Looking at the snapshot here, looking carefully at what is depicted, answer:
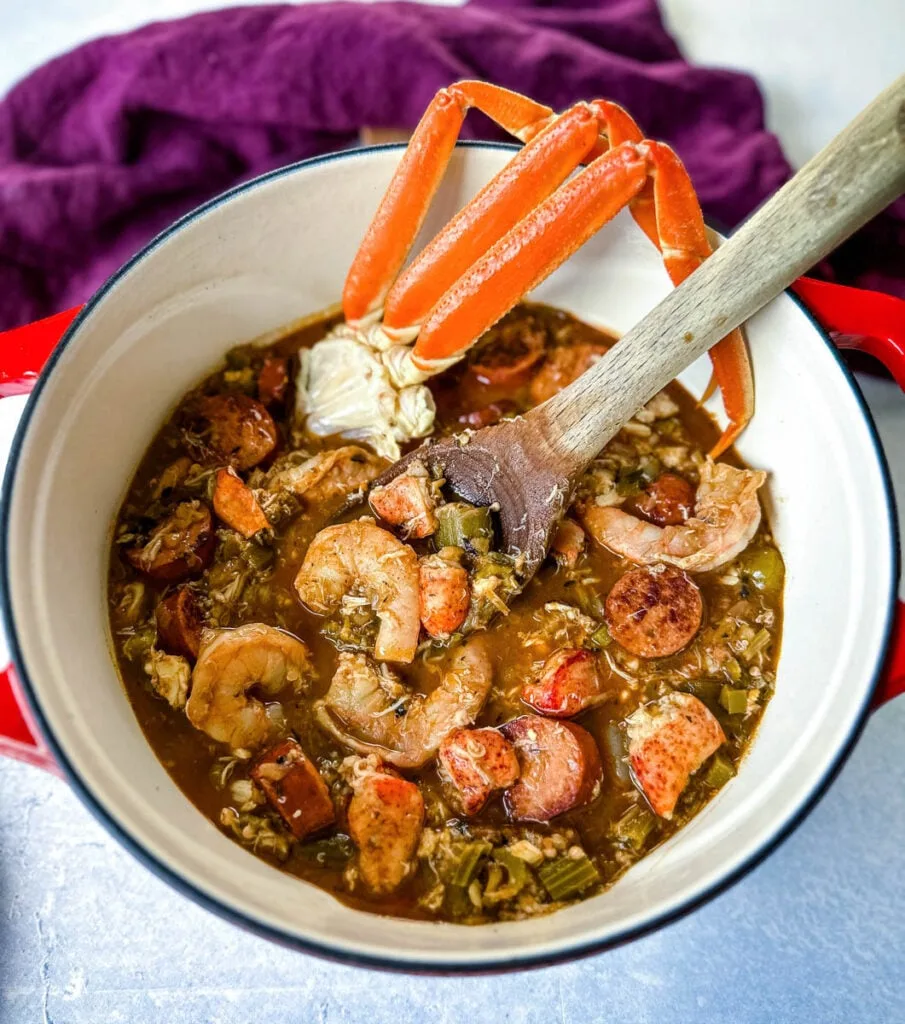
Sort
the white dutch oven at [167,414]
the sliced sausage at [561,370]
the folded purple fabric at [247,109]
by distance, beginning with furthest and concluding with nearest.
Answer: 1. the folded purple fabric at [247,109]
2. the sliced sausage at [561,370]
3. the white dutch oven at [167,414]

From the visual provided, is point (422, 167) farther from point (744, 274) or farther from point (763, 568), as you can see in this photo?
point (763, 568)

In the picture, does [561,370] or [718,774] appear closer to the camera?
[718,774]

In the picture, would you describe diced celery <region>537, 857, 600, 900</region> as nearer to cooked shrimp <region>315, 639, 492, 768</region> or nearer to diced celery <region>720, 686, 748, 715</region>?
cooked shrimp <region>315, 639, 492, 768</region>

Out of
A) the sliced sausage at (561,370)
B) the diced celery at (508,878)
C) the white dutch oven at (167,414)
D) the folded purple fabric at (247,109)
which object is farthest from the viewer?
the folded purple fabric at (247,109)

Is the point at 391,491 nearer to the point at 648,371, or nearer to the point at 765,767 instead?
the point at 648,371

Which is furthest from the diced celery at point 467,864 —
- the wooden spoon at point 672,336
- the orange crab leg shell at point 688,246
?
the orange crab leg shell at point 688,246

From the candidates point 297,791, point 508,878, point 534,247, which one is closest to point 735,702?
point 508,878

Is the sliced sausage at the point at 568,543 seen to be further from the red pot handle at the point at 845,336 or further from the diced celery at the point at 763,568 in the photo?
the red pot handle at the point at 845,336
